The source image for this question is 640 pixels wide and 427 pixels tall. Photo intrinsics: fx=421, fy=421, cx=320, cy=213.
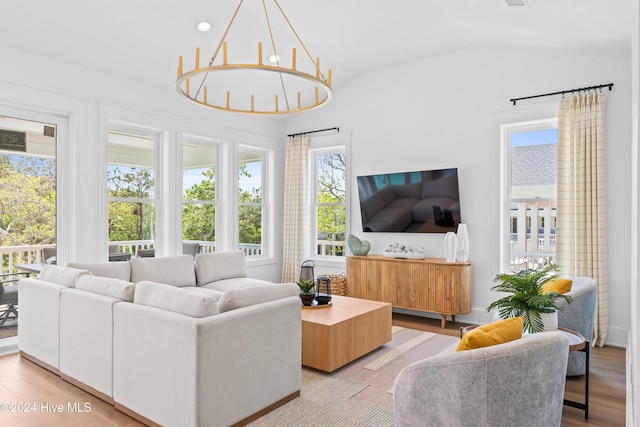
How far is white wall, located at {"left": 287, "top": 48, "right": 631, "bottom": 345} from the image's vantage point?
406 centimetres

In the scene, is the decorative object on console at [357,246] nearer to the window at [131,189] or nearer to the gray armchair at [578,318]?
the window at [131,189]

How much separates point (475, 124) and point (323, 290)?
8.64 ft

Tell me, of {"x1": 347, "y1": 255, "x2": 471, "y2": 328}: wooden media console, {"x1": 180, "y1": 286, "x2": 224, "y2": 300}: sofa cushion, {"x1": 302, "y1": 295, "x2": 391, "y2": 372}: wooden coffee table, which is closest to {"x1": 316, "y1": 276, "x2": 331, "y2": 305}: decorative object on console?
{"x1": 302, "y1": 295, "x2": 391, "y2": 372}: wooden coffee table

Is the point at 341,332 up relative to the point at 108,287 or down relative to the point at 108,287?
down

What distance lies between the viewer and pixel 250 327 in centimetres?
251

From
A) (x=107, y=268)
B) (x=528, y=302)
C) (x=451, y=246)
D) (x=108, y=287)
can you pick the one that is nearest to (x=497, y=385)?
(x=528, y=302)

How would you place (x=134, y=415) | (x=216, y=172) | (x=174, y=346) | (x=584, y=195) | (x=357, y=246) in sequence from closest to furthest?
(x=174, y=346) → (x=134, y=415) → (x=584, y=195) → (x=357, y=246) → (x=216, y=172)

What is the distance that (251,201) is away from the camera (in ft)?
21.4

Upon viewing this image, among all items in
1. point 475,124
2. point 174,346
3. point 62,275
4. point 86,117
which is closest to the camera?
point 174,346

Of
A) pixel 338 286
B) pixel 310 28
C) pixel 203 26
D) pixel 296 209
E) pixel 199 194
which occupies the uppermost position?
pixel 310 28

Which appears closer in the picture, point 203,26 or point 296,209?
point 203,26

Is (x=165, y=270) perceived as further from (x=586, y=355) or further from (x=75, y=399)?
(x=586, y=355)

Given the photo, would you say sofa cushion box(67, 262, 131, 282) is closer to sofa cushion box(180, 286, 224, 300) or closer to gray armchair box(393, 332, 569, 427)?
sofa cushion box(180, 286, 224, 300)

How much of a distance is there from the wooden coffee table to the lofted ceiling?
285 cm
